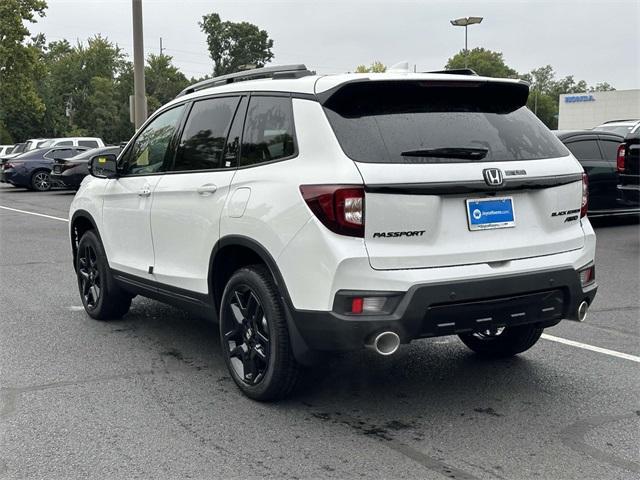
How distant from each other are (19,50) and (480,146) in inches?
1890

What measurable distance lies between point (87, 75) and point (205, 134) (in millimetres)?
86259

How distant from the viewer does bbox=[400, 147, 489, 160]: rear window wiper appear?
4.00m

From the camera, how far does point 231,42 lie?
102 metres

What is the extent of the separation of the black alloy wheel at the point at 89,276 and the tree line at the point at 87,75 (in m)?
37.8

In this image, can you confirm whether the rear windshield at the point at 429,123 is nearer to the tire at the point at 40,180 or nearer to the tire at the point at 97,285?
the tire at the point at 97,285

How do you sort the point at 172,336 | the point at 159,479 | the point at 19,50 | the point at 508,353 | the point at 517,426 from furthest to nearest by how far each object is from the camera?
the point at 19,50 → the point at 172,336 → the point at 508,353 → the point at 517,426 → the point at 159,479

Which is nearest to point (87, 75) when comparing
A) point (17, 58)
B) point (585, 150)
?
point (17, 58)

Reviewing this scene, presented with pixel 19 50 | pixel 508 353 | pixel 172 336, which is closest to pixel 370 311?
pixel 508 353

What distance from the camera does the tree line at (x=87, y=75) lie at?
156ft

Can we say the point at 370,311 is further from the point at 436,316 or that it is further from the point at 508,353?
the point at 508,353

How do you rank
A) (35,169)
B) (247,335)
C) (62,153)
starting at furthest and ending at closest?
(62,153)
(35,169)
(247,335)

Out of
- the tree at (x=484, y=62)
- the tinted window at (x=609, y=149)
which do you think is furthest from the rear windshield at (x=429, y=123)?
the tree at (x=484, y=62)

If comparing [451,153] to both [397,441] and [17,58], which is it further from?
[17,58]

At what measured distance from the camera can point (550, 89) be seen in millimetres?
159875
